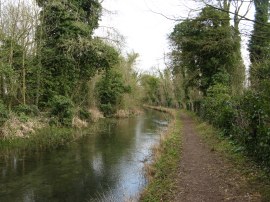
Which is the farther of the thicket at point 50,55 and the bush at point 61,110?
the bush at point 61,110

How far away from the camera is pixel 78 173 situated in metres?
12.5

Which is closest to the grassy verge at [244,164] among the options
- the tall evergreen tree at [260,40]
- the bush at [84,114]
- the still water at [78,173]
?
→ the tall evergreen tree at [260,40]

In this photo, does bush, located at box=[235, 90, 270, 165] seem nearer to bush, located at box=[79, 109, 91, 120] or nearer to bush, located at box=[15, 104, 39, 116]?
bush, located at box=[15, 104, 39, 116]

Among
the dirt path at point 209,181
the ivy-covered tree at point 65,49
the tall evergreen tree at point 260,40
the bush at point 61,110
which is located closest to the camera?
the tall evergreen tree at point 260,40

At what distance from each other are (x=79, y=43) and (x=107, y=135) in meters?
7.35

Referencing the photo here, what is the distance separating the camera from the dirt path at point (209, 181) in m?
7.39

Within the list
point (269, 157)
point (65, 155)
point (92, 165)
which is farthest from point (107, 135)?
point (269, 157)

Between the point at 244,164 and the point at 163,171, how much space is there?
2.62m

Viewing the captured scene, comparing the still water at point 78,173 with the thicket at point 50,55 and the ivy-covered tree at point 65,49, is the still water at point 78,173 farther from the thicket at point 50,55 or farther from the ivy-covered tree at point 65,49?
the ivy-covered tree at point 65,49

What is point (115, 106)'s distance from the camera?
37062 mm

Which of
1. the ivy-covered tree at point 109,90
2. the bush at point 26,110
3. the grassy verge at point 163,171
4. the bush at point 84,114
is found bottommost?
the grassy verge at point 163,171

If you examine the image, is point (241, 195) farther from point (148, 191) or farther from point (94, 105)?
point (94, 105)

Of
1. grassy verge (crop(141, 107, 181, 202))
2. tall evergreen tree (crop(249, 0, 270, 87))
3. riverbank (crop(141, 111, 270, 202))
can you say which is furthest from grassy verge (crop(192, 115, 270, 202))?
→ tall evergreen tree (crop(249, 0, 270, 87))

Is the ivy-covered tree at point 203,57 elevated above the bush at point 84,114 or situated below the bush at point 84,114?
above
